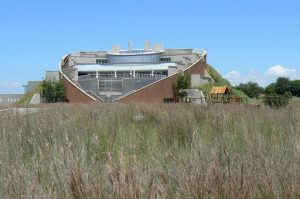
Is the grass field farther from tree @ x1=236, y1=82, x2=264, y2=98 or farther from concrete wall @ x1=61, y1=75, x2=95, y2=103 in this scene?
tree @ x1=236, y1=82, x2=264, y2=98

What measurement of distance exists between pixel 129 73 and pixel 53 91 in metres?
20.5

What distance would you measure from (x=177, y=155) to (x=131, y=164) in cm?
79

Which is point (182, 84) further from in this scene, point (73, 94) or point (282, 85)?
point (282, 85)

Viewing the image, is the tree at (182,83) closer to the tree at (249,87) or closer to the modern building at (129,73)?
the modern building at (129,73)

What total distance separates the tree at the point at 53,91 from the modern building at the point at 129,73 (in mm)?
1708

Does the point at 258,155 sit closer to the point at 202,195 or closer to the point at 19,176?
the point at 202,195

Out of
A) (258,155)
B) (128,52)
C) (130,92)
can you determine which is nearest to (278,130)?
(258,155)

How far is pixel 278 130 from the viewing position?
696 cm

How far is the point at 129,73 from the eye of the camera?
118875 millimetres

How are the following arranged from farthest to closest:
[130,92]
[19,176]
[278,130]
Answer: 1. [130,92]
2. [278,130]
3. [19,176]

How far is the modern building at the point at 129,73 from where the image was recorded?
10362cm

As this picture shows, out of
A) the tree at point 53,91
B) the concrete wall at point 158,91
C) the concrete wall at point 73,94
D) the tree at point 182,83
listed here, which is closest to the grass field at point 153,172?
the concrete wall at point 158,91

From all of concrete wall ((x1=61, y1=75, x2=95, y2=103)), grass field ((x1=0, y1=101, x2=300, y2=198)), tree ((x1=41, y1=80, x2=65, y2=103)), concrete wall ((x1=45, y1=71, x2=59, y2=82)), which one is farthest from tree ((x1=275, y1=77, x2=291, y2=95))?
grass field ((x1=0, y1=101, x2=300, y2=198))

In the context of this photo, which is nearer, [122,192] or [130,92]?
[122,192]
